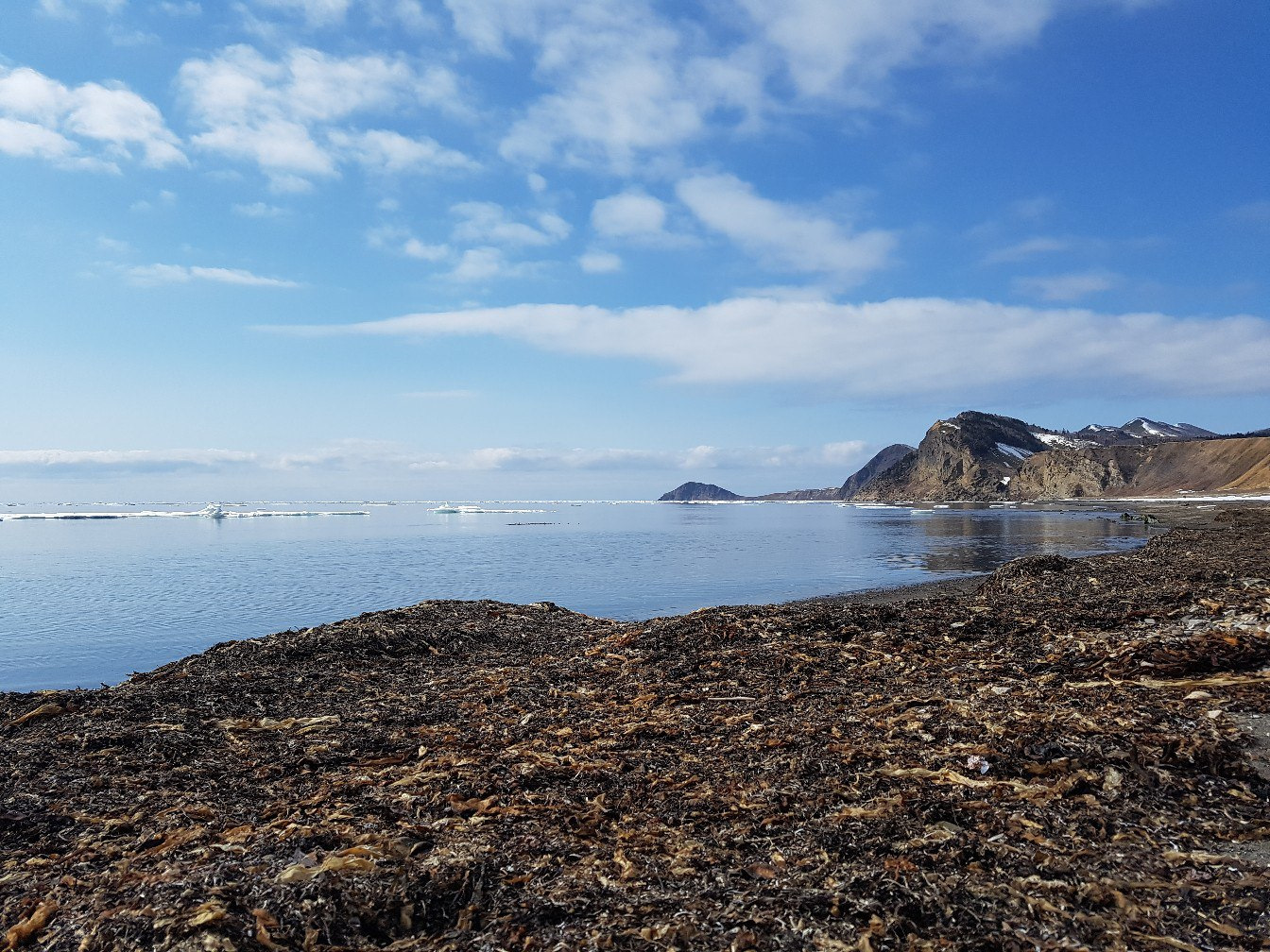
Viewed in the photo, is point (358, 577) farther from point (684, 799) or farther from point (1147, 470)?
→ point (1147, 470)

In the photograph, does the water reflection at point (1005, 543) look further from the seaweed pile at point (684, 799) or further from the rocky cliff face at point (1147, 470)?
the rocky cliff face at point (1147, 470)

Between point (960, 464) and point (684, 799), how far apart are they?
592ft

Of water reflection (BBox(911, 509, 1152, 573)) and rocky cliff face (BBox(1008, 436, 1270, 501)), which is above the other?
rocky cliff face (BBox(1008, 436, 1270, 501))

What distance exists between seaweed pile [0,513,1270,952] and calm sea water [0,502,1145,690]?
7956 millimetres

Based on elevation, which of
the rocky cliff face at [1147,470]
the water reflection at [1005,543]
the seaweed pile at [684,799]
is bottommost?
the water reflection at [1005,543]

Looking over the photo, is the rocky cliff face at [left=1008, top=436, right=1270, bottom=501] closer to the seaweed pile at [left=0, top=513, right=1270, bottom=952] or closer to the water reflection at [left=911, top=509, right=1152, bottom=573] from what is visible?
the water reflection at [left=911, top=509, right=1152, bottom=573]

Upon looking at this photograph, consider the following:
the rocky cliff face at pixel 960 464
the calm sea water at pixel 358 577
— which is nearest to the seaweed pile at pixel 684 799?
the calm sea water at pixel 358 577

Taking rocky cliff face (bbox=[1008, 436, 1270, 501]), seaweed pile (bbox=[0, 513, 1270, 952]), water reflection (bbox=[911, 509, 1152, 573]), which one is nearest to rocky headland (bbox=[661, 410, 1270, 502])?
rocky cliff face (bbox=[1008, 436, 1270, 501])

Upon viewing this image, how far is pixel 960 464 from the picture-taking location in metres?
169

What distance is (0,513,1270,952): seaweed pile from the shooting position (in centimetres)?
307

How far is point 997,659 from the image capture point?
782 centimetres

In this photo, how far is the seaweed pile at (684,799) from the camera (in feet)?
10.1

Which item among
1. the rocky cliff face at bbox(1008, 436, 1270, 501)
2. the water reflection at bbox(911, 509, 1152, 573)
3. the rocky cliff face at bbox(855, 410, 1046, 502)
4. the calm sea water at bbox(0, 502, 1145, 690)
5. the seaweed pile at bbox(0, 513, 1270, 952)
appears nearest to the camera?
the seaweed pile at bbox(0, 513, 1270, 952)

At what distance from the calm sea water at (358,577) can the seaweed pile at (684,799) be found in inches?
313
